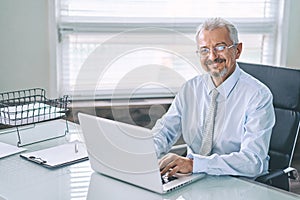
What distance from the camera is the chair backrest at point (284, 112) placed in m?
2.02

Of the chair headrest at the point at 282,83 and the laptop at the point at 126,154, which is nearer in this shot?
the laptop at the point at 126,154

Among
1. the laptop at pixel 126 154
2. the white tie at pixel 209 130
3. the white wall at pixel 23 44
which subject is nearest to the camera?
the laptop at pixel 126 154

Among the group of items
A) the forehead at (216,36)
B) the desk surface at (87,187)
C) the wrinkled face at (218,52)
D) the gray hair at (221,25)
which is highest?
the gray hair at (221,25)

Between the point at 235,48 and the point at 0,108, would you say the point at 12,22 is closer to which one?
the point at 0,108

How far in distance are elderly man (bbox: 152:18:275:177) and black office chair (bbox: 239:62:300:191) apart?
22cm

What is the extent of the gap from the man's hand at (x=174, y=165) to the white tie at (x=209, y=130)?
291 millimetres

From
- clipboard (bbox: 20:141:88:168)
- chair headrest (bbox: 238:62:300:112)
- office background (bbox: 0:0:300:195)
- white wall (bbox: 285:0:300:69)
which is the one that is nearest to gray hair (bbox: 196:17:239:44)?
chair headrest (bbox: 238:62:300:112)

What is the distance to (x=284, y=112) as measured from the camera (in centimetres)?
205

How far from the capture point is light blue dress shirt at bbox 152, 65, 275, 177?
163 centimetres

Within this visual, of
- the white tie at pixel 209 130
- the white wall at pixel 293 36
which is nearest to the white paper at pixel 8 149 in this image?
the white tie at pixel 209 130

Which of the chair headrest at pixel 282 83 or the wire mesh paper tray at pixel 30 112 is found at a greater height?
the chair headrest at pixel 282 83

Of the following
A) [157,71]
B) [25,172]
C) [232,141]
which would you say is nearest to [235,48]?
[232,141]

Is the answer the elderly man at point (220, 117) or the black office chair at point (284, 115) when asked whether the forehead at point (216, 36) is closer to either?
the elderly man at point (220, 117)

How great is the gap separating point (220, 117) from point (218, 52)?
11.0 inches
